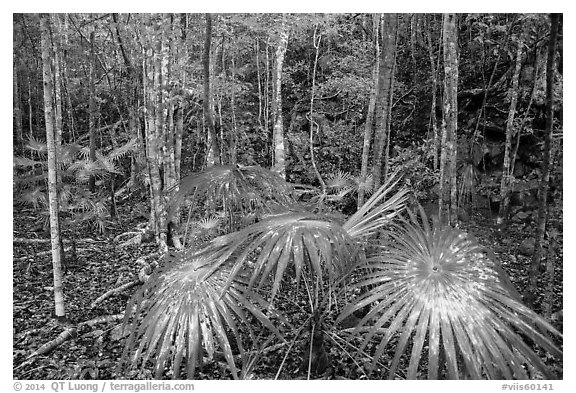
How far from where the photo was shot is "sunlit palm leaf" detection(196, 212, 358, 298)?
5.51 ft

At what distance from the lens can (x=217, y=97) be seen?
693 centimetres

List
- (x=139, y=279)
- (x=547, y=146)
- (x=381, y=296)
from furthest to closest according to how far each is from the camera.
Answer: (x=139, y=279) → (x=547, y=146) → (x=381, y=296)

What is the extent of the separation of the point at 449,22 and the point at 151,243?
4.09 m

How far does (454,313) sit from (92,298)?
3280 millimetres

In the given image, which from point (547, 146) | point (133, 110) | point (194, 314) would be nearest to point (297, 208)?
point (194, 314)

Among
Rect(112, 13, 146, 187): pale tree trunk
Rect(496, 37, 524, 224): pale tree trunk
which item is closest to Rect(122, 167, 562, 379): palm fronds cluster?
Rect(496, 37, 524, 224): pale tree trunk

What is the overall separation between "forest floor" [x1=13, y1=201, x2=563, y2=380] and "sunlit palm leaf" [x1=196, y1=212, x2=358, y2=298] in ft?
3.39

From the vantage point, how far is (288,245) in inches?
68.9

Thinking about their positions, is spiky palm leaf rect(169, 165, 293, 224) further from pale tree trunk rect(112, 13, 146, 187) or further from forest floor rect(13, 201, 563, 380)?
pale tree trunk rect(112, 13, 146, 187)

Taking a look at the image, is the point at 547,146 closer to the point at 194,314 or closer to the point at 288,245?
the point at 288,245

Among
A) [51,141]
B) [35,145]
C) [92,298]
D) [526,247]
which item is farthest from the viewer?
[35,145]
